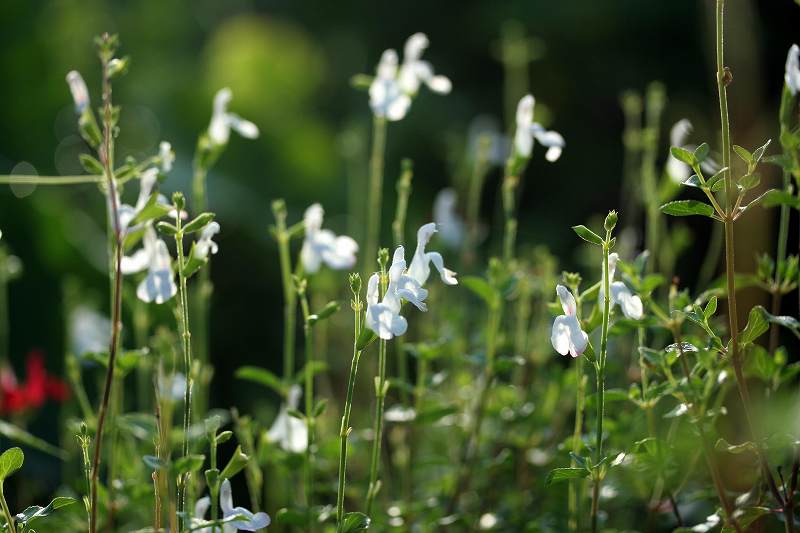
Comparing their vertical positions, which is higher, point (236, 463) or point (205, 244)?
point (205, 244)

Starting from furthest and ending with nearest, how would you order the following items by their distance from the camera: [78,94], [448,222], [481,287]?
[448,222], [481,287], [78,94]

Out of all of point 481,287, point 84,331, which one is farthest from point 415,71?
point 84,331

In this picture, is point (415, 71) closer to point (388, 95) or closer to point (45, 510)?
point (388, 95)

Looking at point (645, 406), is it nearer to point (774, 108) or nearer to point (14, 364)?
point (14, 364)

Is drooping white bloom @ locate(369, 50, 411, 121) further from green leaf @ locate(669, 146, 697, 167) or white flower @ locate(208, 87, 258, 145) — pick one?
green leaf @ locate(669, 146, 697, 167)

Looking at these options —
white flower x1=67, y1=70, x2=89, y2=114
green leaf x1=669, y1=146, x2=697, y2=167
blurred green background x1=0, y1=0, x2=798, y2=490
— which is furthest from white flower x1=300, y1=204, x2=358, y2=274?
blurred green background x1=0, y1=0, x2=798, y2=490

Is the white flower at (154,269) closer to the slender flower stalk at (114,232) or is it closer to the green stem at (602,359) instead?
the slender flower stalk at (114,232)

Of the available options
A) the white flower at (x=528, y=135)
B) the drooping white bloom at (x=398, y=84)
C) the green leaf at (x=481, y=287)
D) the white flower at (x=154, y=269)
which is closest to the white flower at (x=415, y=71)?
the drooping white bloom at (x=398, y=84)

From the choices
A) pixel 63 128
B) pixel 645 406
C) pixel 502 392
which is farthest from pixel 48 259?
pixel 645 406
